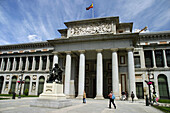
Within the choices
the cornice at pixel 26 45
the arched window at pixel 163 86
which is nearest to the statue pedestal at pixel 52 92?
the arched window at pixel 163 86

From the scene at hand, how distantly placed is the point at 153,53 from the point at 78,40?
1938 cm

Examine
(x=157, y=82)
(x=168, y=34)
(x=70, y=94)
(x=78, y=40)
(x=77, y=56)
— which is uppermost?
(x=168, y=34)

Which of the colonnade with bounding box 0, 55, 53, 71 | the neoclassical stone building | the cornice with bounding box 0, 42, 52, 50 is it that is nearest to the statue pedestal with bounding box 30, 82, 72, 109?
the neoclassical stone building

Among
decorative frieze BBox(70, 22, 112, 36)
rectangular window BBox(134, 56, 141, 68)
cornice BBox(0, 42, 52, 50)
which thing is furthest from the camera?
cornice BBox(0, 42, 52, 50)

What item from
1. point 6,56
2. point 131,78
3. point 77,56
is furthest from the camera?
point 6,56

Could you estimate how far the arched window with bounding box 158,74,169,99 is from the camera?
33.1 m

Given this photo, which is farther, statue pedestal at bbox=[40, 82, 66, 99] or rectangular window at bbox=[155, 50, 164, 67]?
rectangular window at bbox=[155, 50, 164, 67]

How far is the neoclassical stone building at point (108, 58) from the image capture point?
30.0 m

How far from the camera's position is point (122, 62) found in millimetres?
33000

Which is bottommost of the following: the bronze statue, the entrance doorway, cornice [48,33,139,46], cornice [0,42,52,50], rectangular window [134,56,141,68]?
the entrance doorway

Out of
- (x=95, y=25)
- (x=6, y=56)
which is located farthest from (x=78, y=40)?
(x=6, y=56)

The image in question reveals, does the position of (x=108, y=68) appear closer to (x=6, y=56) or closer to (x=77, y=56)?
(x=77, y=56)

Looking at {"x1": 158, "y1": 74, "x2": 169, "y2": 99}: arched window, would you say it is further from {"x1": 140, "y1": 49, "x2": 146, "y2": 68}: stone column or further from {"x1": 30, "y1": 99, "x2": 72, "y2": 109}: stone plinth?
{"x1": 30, "y1": 99, "x2": 72, "y2": 109}: stone plinth

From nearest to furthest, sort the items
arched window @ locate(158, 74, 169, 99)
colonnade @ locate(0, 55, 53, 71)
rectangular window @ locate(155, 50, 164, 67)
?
1. arched window @ locate(158, 74, 169, 99)
2. rectangular window @ locate(155, 50, 164, 67)
3. colonnade @ locate(0, 55, 53, 71)
